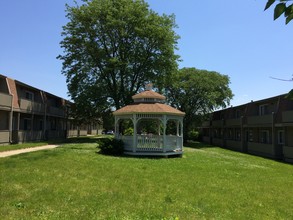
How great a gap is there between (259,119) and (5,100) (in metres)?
25.9

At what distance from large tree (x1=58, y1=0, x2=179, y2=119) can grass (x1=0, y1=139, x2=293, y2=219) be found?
22.9 metres

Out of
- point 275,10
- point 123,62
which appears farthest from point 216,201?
point 123,62

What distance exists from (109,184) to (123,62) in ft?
87.6

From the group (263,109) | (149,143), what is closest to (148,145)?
(149,143)

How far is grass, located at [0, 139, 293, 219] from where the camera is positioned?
798 cm

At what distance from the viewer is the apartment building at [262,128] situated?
95.1 feet

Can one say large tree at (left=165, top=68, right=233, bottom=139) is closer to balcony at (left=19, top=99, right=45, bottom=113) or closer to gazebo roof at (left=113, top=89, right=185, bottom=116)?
balcony at (left=19, top=99, right=45, bottom=113)

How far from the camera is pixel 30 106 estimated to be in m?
32.6

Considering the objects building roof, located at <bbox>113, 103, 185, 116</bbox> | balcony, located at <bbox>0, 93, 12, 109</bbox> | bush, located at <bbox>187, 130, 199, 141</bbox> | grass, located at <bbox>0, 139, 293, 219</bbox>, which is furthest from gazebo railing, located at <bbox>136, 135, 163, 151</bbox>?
bush, located at <bbox>187, 130, 199, 141</bbox>

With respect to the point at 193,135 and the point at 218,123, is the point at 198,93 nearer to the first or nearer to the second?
the point at 218,123

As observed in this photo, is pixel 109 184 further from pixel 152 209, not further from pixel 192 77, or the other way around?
pixel 192 77

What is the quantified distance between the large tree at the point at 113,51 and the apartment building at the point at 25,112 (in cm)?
448

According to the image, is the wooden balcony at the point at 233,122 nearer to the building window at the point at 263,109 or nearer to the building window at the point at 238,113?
the building window at the point at 238,113

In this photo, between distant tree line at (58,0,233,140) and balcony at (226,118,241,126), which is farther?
balcony at (226,118,241,126)
